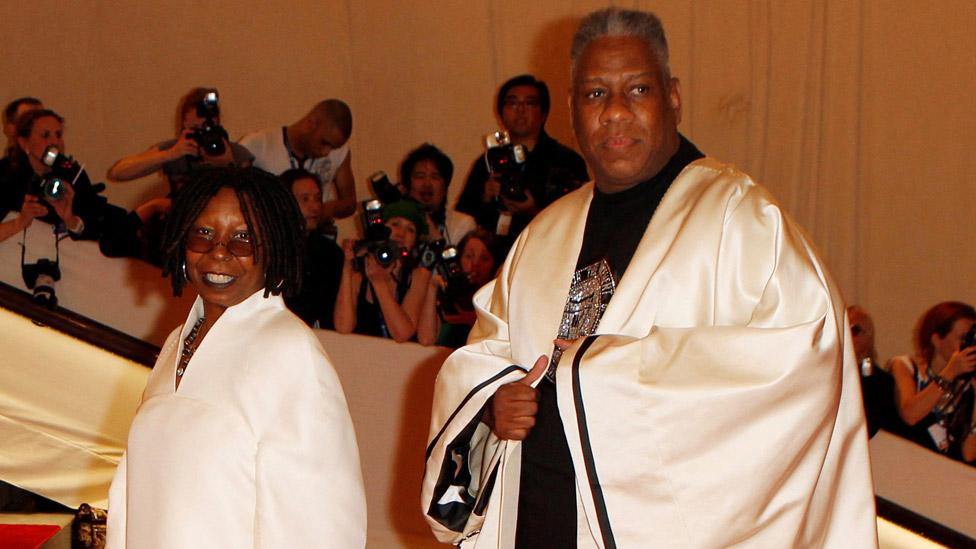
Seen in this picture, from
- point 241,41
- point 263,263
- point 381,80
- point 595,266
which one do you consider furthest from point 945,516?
point 241,41

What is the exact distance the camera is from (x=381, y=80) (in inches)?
387

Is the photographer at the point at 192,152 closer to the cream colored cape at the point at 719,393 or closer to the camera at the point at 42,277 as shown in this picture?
the camera at the point at 42,277

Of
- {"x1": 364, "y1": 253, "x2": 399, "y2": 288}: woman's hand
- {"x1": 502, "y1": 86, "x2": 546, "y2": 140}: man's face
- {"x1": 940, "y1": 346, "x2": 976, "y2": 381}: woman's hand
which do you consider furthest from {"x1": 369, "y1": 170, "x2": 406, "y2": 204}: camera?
{"x1": 940, "y1": 346, "x2": 976, "y2": 381}: woman's hand

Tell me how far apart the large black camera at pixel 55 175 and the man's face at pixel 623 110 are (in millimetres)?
3654

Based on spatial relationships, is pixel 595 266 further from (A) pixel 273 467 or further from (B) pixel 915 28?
(B) pixel 915 28

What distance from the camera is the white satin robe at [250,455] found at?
2.54m

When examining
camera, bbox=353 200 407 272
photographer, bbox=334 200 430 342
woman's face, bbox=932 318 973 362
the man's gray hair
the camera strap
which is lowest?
woman's face, bbox=932 318 973 362

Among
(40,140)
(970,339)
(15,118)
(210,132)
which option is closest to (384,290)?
(210,132)

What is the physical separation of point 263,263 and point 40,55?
7.72 m

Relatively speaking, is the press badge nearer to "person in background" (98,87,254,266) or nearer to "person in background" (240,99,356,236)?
"person in background" (240,99,356,236)

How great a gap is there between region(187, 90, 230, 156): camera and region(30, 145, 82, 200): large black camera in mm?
579

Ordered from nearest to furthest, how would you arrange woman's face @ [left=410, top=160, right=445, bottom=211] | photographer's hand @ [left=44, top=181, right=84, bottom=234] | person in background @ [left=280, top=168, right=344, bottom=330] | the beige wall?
photographer's hand @ [left=44, top=181, right=84, bottom=234]
person in background @ [left=280, top=168, right=344, bottom=330]
woman's face @ [left=410, top=160, right=445, bottom=211]
the beige wall

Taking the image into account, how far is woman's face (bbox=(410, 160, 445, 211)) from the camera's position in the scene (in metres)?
6.31

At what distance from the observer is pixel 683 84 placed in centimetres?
855
